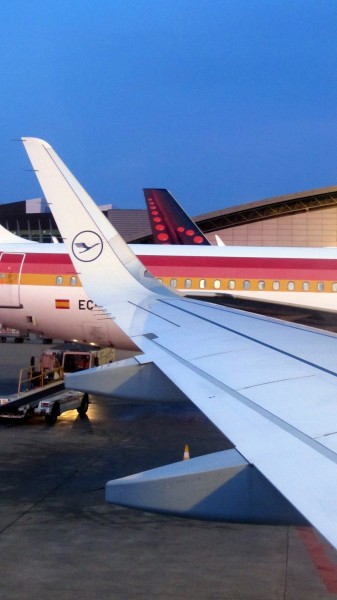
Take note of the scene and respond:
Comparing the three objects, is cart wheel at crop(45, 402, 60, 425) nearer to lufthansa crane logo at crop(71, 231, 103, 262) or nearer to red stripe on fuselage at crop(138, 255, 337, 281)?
red stripe on fuselage at crop(138, 255, 337, 281)

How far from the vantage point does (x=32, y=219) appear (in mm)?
79000

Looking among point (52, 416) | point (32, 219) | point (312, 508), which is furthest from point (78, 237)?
point (32, 219)

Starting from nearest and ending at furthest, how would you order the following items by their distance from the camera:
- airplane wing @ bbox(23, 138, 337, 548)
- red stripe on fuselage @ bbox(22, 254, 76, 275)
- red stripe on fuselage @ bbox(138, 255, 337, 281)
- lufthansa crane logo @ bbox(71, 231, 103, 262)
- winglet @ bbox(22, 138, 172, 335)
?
1. airplane wing @ bbox(23, 138, 337, 548)
2. lufthansa crane logo @ bbox(71, 231, 103, 262)
3. winglet @ bbox(22, 138, 172, 335)
4. red stripe on fuselage @ bbox(138, 255, 337, 281)
5. red stripe on fuselage @ bbox(22, 254, 76, 275)

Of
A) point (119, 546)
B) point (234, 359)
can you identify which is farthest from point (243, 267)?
point (234, 359)

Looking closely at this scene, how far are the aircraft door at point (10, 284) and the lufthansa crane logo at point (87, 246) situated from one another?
1014cm

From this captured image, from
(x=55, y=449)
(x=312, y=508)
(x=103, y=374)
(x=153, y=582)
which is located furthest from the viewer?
(x=55, y=449)

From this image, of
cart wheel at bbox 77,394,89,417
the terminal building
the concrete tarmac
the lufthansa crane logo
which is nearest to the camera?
the concrete tarmac

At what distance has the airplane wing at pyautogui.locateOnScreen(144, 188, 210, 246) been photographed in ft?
138

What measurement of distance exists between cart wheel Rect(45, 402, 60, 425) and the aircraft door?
357cm

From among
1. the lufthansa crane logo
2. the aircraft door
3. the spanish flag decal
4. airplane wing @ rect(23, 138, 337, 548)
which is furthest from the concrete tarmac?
the aircraft door

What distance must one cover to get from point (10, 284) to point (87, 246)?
409 inches

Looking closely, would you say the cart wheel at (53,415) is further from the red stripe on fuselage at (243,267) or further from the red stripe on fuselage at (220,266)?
the red stripe on fuselage at (243,267)

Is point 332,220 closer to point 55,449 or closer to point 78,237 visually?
point 55,449

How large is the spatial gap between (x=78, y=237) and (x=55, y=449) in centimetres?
608
